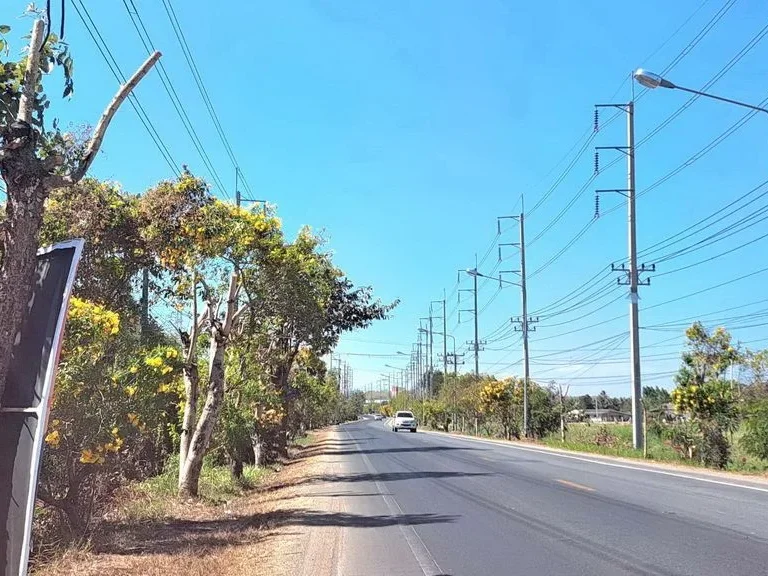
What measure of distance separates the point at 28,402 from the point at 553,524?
28.9ft

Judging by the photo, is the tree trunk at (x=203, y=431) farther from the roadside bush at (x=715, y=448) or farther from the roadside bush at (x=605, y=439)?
the roadside bush at (x=605, y=439)

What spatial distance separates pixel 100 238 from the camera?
11789mm

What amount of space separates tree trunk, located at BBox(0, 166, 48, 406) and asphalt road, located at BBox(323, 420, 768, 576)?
5130mm

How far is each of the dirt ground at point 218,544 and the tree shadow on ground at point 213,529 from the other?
0.01m

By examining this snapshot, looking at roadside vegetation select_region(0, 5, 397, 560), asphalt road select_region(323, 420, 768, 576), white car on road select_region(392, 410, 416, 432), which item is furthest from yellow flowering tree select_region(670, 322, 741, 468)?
white car on road select_region(392, 410, 416, 432)

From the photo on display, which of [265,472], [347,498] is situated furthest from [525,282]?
[347,498]

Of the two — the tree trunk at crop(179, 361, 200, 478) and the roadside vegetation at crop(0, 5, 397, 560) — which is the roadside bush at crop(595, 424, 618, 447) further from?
the tree trunk at crop(179, 361, 200, 478)

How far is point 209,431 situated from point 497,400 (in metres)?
40.9

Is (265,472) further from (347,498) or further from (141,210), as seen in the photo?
(141,210)

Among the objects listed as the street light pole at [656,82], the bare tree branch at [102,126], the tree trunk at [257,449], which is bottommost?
the tree trunk at [257,449]

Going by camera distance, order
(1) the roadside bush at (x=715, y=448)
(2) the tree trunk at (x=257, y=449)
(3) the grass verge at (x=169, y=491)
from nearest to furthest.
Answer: (3) the grass verge at (x=169, y=491), (1) the roadside bush at (x=715, y=448), (2) the tree trunk at (x=257, y=449)

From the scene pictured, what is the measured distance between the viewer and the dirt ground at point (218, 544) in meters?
8.19

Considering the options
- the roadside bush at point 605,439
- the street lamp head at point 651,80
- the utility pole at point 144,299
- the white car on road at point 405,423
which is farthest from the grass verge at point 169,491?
the white car on road at point 405,423

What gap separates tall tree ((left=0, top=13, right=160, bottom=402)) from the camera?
183 inches
